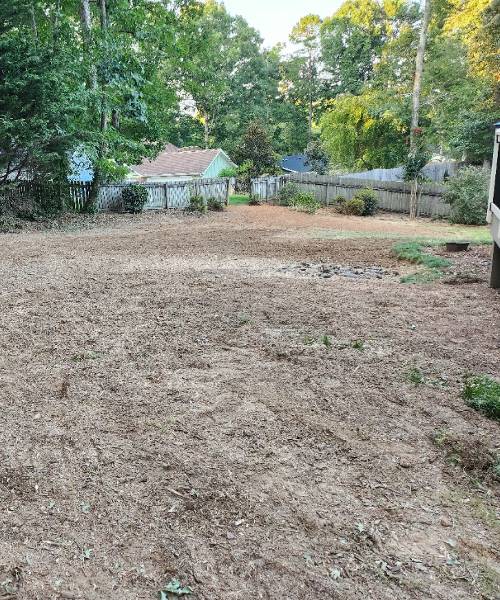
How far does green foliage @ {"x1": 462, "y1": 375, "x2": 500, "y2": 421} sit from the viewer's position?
9.40ft

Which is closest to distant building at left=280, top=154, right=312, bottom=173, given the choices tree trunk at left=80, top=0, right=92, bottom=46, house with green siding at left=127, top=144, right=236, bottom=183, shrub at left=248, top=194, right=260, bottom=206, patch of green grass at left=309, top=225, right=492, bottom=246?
house with green siding at left=127, top=144, right=236, bottom=183

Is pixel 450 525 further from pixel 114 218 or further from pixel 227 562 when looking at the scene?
pixel 114 218

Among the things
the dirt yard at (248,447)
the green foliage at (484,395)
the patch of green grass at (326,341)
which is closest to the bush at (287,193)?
the dirt yard at (248,447)

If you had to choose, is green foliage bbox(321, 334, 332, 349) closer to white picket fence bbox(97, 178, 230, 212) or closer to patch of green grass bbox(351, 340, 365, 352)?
patch of green grass bbox(351, 340, 365, 352)

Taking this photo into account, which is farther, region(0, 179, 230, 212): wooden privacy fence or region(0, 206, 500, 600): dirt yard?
region(0, 179, 230, 212): wooden privacy fence

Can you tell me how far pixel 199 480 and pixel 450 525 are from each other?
3.69 ft

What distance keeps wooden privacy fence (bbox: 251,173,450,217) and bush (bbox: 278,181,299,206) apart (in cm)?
81

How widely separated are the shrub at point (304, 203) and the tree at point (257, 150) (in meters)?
4.37

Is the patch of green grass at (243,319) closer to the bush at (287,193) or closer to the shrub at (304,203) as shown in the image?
the shrub at (304,203)

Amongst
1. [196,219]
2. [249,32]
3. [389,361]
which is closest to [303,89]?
[249,32]

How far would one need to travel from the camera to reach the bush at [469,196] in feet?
48.5

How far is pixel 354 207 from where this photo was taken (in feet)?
58.6

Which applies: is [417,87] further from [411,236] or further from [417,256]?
[417,256]

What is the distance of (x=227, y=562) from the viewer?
5.87 feet
